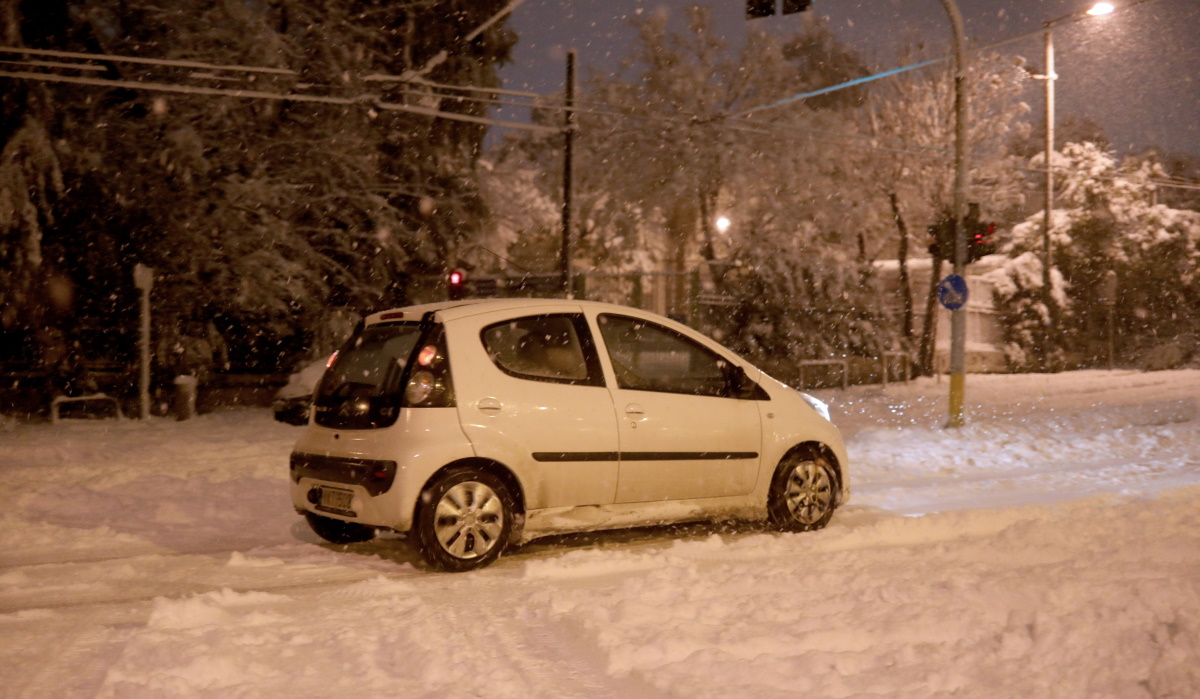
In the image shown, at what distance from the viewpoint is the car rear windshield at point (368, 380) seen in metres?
6.38

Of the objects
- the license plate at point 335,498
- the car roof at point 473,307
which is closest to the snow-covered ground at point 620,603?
the license plate at point 335,498

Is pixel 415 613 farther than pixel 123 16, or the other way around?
pixel 123 16

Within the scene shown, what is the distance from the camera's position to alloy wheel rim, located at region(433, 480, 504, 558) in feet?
20.7

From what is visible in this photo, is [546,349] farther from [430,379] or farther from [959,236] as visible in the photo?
[959,236]

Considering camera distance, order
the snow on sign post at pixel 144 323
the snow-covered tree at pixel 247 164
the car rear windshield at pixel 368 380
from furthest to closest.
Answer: the snow-covered tree at pixel 247 164, the snow on sign post at pixel 144 323, the car rear windshield at pixel 368 380

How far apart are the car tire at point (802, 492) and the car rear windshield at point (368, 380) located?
9.20 ft

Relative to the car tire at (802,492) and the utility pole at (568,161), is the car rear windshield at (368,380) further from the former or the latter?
the utility pole at (568,161)

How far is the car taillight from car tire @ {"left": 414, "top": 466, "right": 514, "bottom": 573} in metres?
0.43

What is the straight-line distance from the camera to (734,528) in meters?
7.92

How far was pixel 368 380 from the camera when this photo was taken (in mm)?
6629

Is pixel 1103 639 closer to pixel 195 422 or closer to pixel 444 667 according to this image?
pixel 444 667

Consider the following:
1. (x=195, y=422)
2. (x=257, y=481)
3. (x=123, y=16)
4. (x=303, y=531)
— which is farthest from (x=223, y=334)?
(x=303, y=531)

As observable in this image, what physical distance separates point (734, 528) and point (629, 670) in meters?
3.52

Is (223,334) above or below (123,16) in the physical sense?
below
